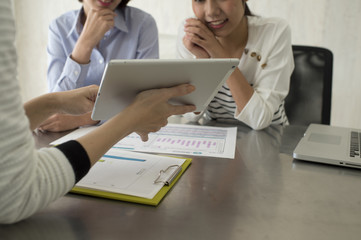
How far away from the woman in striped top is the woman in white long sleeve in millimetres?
559

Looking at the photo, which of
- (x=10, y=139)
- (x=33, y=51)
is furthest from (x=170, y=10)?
(x=10, y=139)

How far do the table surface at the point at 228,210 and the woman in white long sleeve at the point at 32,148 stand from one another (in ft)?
0.22

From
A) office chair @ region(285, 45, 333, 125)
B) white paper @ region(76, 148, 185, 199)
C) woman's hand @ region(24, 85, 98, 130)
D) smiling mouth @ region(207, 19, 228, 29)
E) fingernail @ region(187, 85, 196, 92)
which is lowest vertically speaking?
office chair @ region(285, 45, 333, 125)

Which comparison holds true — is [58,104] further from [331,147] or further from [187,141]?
[331,147]

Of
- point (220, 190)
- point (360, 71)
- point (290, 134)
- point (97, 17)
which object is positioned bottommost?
point (360, 71)

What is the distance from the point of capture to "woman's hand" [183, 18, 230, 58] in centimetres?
120

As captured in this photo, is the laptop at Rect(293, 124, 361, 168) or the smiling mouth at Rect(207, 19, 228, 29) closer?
Result: the laptop at Rect(293, 124, 361, 168)

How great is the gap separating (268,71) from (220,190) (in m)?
0.72

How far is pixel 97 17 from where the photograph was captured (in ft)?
4.33

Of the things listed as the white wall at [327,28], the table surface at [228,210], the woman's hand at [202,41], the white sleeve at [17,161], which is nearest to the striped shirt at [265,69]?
the woman's hand at [202,41]

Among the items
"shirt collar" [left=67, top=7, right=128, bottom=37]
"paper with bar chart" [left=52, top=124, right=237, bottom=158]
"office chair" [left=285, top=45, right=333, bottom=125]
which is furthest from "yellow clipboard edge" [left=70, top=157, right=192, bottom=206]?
"office chair" [left=285, top=45, right=333, bottom=125]

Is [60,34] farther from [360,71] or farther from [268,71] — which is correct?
[360,71]

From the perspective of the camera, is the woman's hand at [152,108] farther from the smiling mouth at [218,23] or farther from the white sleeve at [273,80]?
the smiling mouth at [218,23]

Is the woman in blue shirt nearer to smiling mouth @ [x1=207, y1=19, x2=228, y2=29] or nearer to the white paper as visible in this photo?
smiling mouth @ [x1=207, y1=19, x2=228, y2=29]
